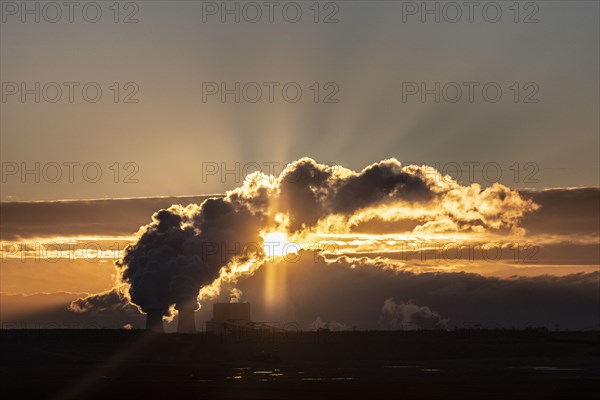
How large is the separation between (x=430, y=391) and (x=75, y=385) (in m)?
37.3

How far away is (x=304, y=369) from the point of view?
122 metres

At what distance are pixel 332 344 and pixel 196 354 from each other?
89.1 feet

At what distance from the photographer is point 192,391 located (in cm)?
8144

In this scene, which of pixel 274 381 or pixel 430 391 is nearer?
pixel 430 391

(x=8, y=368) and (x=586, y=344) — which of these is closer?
(x=8, y=368)

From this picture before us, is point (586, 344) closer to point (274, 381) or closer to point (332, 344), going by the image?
point (332, 344)

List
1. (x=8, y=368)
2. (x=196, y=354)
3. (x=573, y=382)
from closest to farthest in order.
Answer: (x=573, y=382)
(x=8, y=368)
(x=196, y=354)

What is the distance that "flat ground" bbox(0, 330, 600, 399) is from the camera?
81688 mm

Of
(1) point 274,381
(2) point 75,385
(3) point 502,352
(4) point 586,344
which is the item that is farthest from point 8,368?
(4) point 586,344

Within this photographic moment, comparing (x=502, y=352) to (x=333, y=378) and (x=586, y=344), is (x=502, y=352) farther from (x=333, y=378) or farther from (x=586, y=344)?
(x=333, y=378)

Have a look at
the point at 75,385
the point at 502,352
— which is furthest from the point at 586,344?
the point at 75,385

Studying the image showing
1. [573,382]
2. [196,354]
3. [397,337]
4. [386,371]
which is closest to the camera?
[573,382]

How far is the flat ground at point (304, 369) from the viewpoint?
268 feet

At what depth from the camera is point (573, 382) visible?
92.9 meters
